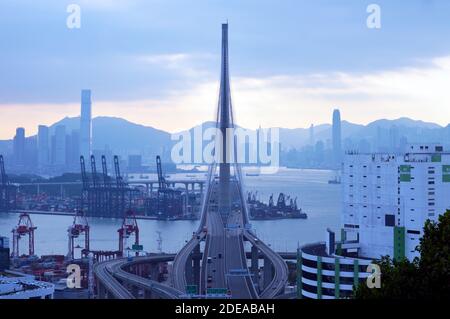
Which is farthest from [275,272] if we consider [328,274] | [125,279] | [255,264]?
[328,274]

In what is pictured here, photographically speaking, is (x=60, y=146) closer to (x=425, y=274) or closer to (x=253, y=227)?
(x=253, y=227)

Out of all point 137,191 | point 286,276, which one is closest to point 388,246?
point 286,276

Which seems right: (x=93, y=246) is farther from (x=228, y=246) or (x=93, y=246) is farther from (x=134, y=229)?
(x=228, y=246)

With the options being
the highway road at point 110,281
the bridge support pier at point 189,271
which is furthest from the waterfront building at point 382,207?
the bridge support pier at point 189,271

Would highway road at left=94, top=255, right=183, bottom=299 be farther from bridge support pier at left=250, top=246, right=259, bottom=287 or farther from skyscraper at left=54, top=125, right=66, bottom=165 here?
skyscraper at left=54, top=125, right=66, bottom=165

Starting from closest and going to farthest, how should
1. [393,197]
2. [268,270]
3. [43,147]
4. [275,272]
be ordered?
[393,197], [275,272], [268,270], [43,147]

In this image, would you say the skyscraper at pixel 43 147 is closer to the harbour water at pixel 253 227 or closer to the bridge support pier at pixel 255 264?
the harbour water at pixel 253 227
